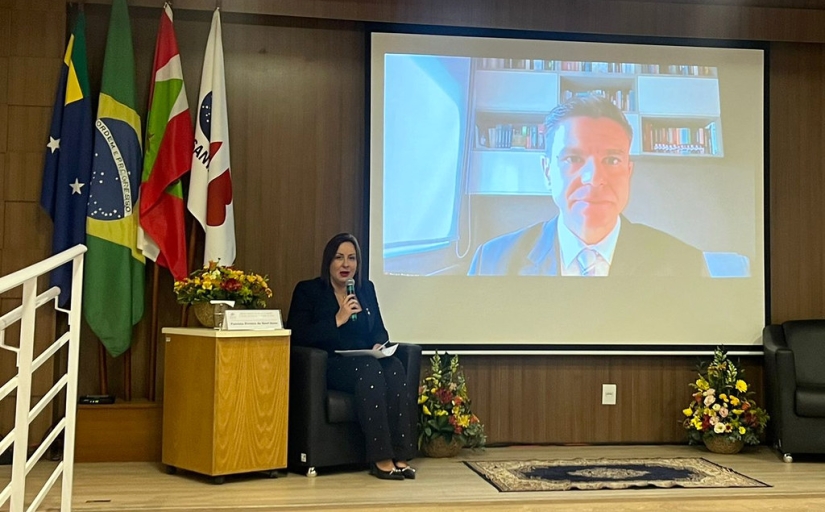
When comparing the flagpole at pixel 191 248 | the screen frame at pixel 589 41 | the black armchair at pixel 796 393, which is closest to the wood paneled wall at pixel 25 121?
the flagpole at pixel 191 248

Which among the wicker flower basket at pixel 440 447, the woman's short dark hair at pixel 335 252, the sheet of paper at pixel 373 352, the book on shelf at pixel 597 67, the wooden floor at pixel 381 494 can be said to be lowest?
the wooden floor at pixel 381 494

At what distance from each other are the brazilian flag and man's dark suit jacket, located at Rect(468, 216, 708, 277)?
5.90 ft

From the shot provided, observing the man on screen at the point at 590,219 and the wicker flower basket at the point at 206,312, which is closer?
the wicker flower basket at the point at 206,312

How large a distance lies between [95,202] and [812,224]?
3959 millimetres

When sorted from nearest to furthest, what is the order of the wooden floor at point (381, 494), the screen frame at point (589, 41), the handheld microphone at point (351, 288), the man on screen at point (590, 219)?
1. the wooden floor at point (381, 494)
2. the handheld microphone at point (351, 288)
3. the screen frame at point (589, 41)
4. the man on screen at point (590, 219)

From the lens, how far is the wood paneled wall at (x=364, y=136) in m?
5.13

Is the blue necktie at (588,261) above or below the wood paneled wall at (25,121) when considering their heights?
below

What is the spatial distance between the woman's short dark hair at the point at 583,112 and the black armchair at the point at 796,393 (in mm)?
1452

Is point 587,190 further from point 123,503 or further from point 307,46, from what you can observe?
point 123,503

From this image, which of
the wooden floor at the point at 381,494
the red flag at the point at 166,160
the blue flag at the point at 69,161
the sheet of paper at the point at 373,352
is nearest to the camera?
the wooden floor at the point at 381,494

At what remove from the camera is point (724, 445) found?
5.05 metres

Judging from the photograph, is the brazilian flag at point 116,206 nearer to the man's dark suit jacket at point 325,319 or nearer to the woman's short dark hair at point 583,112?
the man's dark suit jacket at point 325,319

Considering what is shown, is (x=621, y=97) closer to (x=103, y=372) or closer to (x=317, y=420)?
(x=317, y=420)

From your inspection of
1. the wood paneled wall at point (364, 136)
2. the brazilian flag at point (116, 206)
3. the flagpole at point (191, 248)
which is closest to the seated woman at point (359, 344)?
the wood paneled wall at point (364, 136)
